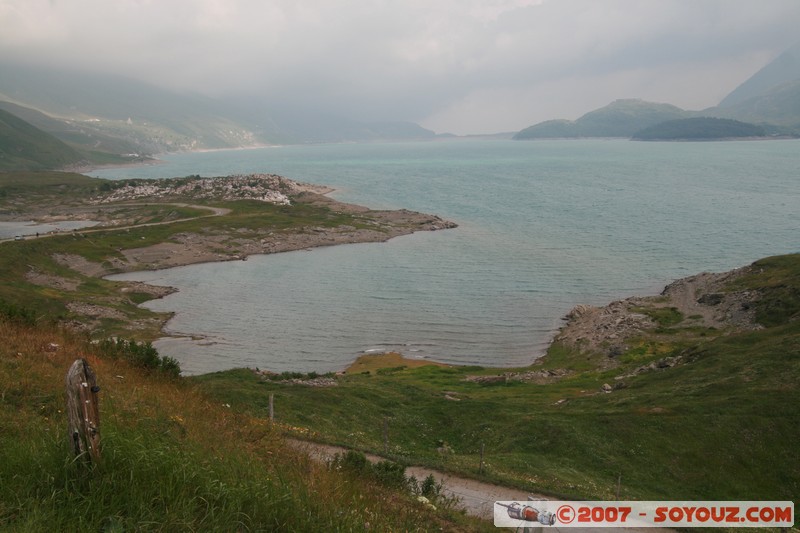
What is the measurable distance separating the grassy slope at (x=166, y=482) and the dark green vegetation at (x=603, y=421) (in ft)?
40.4

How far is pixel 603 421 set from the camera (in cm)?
3125

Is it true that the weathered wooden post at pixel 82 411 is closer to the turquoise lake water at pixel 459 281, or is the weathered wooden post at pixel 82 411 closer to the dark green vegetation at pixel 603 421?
the dark green vegetation at pixel 603 421

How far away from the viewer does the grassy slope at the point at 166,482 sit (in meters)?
7.58

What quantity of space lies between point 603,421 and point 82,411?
29.2 m

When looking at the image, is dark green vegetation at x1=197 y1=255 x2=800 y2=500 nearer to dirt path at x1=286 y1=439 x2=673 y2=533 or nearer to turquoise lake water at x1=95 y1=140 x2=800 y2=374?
dirt path at x1=286 y1=439 x2=673 y2=533

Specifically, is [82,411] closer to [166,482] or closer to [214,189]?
[166,482]

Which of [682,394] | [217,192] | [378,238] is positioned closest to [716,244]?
[378,238]

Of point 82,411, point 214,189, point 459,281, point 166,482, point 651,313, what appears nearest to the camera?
point 82,411

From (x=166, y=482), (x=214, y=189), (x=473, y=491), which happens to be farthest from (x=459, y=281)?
(x=214, y=189)

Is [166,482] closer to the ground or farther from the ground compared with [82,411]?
closer to the ground

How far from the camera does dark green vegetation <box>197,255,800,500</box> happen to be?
82.8 ft

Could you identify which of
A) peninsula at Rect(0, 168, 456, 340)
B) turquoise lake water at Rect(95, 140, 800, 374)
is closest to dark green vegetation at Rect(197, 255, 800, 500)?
turquoise lake water at Rect(95, 140, 800, 374)

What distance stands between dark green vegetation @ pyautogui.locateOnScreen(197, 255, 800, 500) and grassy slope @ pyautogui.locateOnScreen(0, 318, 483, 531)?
12.3 m

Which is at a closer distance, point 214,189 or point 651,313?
point 651,313
